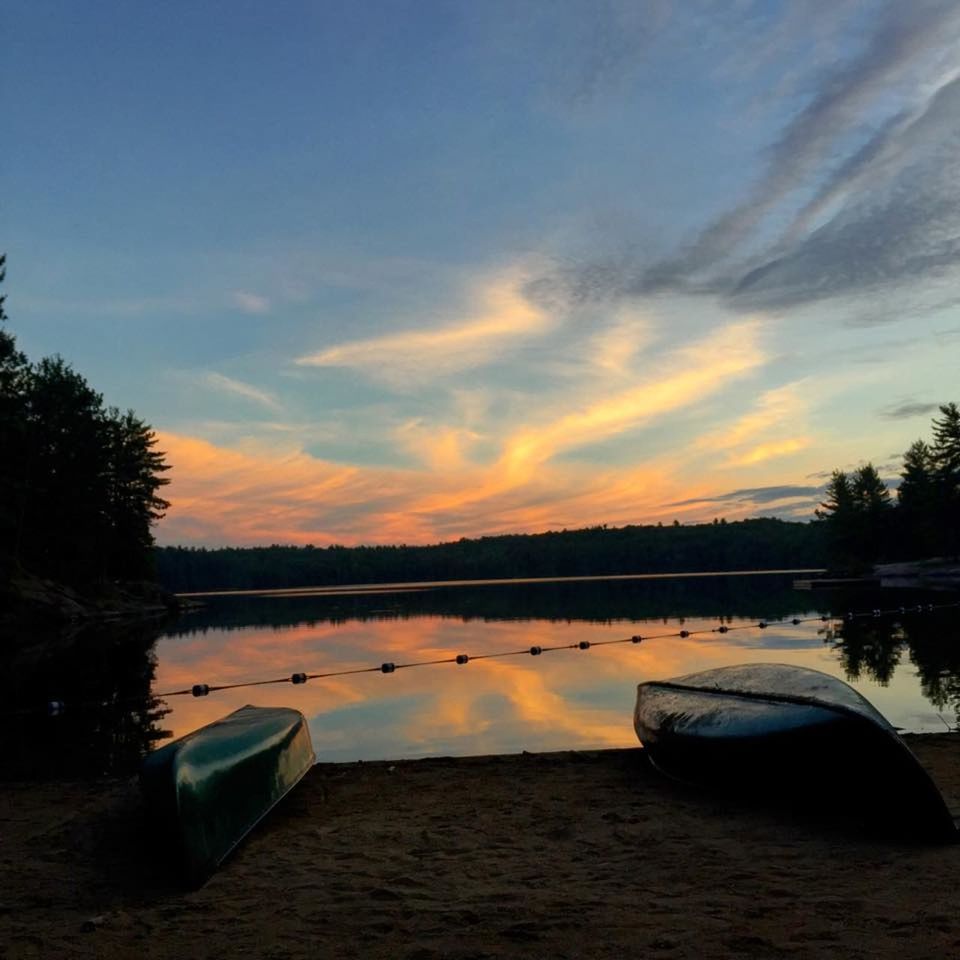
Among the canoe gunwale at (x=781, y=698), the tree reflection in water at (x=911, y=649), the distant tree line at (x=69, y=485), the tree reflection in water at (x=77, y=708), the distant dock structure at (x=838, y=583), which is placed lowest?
the distant dock structure at (x=838, y=583)

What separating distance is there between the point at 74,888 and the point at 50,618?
4079 centimetres

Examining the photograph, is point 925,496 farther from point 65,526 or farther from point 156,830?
point 156,830

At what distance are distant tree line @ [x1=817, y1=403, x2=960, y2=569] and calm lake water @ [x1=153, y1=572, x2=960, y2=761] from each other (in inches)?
1113

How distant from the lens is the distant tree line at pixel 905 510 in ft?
212

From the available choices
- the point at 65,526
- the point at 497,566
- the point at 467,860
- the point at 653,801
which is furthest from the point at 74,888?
the point at 497,566

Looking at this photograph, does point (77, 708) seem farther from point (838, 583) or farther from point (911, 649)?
point (838, 583)

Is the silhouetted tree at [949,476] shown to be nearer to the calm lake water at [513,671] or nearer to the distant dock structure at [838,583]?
the distant dock structure at [838,583]

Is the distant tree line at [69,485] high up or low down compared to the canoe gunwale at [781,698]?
up

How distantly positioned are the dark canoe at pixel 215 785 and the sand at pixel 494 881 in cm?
18

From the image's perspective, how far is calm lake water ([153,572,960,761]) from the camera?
1304 centimetres

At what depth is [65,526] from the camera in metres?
50.2

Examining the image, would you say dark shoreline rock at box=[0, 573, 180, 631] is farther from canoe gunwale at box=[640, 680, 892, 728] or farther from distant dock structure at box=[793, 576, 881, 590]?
distant dock structure at box=[793, 576, 881, 590]

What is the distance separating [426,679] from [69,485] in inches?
1490

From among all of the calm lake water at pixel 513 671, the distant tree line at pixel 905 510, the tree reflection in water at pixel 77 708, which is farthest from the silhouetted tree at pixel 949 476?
the tree reflection in water at pixel 77 708
